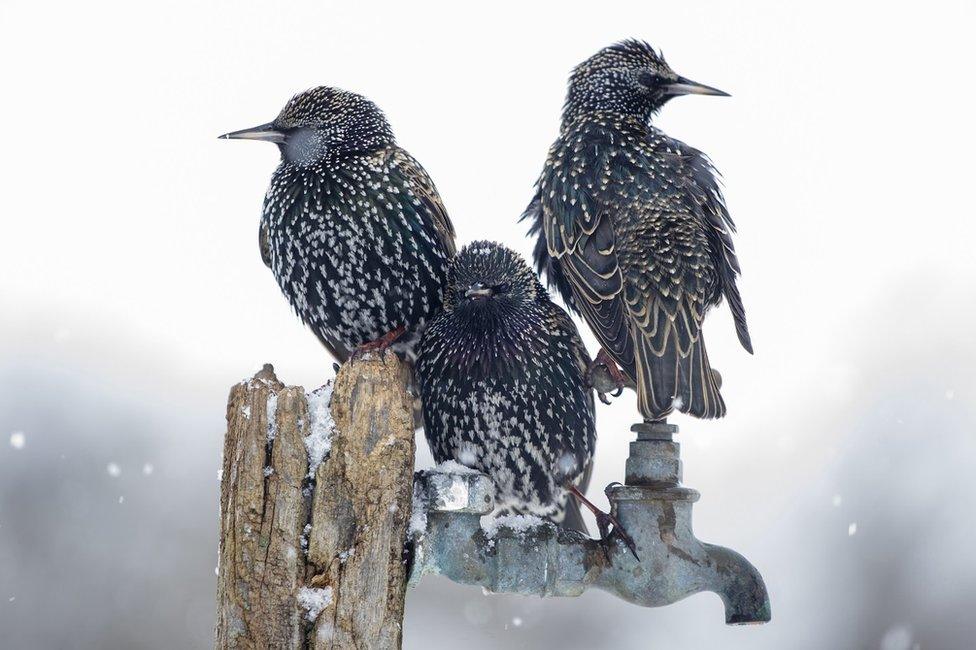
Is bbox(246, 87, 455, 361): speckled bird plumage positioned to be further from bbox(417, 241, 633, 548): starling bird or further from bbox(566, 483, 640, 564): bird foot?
bbox(566, 483, 640, 564): bird foot

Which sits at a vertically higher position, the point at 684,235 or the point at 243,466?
the point at 684,235

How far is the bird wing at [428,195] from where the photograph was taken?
3.62 m

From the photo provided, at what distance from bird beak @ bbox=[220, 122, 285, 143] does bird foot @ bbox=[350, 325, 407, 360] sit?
788 mm

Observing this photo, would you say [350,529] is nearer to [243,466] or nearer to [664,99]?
[243,466]

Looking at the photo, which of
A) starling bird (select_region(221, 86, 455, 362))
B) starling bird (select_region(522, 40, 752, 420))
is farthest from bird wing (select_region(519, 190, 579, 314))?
starling bird (select_region(221, 86, 455, 362))

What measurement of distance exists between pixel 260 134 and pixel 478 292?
40.3 inches

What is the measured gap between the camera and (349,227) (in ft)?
11.3

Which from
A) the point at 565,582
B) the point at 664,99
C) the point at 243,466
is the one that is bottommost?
the point at 565,582

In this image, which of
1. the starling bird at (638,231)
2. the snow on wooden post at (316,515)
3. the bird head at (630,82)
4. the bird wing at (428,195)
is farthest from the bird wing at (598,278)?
the snow on wooden post at (316,515)

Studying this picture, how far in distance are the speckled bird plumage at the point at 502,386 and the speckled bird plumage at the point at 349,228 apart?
6.8 inches

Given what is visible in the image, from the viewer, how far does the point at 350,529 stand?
8.78 feet

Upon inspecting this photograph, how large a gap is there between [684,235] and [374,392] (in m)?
1.35

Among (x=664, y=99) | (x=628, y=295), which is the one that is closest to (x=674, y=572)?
(x=628, y=295)

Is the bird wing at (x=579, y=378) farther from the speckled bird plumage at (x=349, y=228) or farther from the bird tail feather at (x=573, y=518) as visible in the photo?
the speckled bird plumage at (x=349, y=228)
